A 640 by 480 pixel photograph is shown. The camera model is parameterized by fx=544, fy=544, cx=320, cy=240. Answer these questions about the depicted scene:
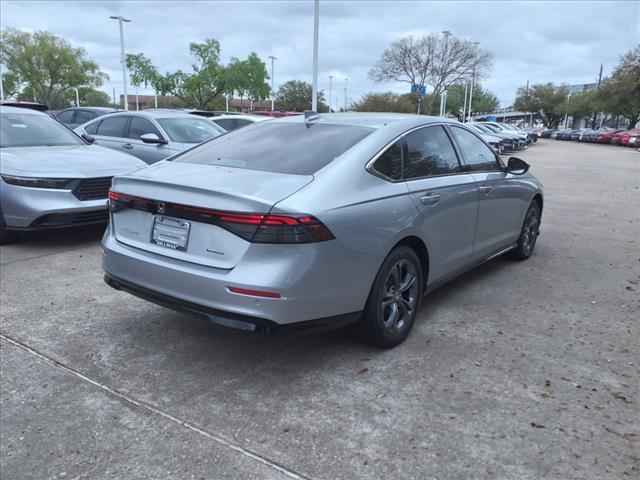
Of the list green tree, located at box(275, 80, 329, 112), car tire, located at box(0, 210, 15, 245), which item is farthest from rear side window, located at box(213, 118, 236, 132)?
green tree, located at box(275, 80, 329, 112)

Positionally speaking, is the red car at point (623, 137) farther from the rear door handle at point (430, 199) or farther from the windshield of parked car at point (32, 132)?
the rear door handle at point (430, 199)

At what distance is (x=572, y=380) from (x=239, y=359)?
212 centimetres

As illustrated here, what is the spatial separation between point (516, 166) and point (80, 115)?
567 inches

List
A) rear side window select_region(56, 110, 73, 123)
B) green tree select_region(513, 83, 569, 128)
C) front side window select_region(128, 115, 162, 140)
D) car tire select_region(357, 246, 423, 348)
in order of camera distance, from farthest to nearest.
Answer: green tree select_region(513, 83, 569, 128), rear side window select_region(56, 110, 73, 123), front side window select_region(128, 115, 162, 140), car tire select_region(357, 246, 423, 348)

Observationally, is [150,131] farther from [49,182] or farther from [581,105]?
[581,105]

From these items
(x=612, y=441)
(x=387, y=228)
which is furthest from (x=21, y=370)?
(x=612, y=441)

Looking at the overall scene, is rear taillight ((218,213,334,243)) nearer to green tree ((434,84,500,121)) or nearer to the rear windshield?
the rear windshield

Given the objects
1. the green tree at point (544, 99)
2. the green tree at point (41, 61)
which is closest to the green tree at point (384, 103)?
the green tree at point (41, 61)

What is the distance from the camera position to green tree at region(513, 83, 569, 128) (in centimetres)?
8744

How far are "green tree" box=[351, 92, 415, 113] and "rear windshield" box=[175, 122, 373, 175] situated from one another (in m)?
47.6

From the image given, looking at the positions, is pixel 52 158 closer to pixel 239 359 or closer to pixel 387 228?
pixel 239 359

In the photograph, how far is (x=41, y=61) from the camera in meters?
50.0

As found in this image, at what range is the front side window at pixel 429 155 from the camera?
4000mm

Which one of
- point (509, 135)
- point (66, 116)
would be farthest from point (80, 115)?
point (509, 135)
